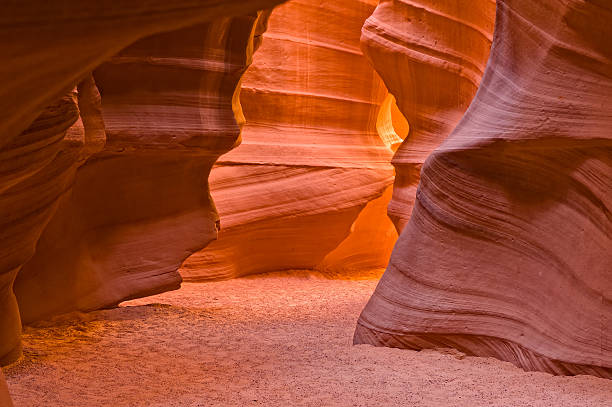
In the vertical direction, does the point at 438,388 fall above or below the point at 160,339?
above

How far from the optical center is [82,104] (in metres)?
4.30

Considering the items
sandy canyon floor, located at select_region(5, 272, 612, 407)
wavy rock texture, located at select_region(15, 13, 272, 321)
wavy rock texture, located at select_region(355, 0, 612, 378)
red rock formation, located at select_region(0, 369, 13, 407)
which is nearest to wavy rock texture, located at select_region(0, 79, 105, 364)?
sandy canyon floor, located at select_region(5, 272, 612, 407)

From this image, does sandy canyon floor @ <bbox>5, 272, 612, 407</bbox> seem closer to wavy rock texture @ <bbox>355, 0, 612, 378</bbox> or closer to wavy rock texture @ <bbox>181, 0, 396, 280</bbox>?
wavy rock texture @ <bbox>355, 0, 612, 378</bbox>

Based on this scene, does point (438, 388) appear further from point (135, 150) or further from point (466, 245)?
point (135, 150)

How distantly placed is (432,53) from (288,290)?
2.87 metres

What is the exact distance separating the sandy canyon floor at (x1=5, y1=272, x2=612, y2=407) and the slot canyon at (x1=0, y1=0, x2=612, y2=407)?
0.07 feet

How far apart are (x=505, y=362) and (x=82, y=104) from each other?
2.90 m

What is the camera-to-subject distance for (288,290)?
7.49m

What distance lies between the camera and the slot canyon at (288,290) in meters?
3.12

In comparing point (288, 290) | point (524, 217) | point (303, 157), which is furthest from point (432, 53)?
point (524, 217)

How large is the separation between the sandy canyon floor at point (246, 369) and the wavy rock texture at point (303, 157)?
8.08 ft

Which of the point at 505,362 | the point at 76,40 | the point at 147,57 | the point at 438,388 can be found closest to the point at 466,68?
the point at 147,57

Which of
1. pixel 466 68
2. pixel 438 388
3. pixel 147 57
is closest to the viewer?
pixel 438 388

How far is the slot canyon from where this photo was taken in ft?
10.2
